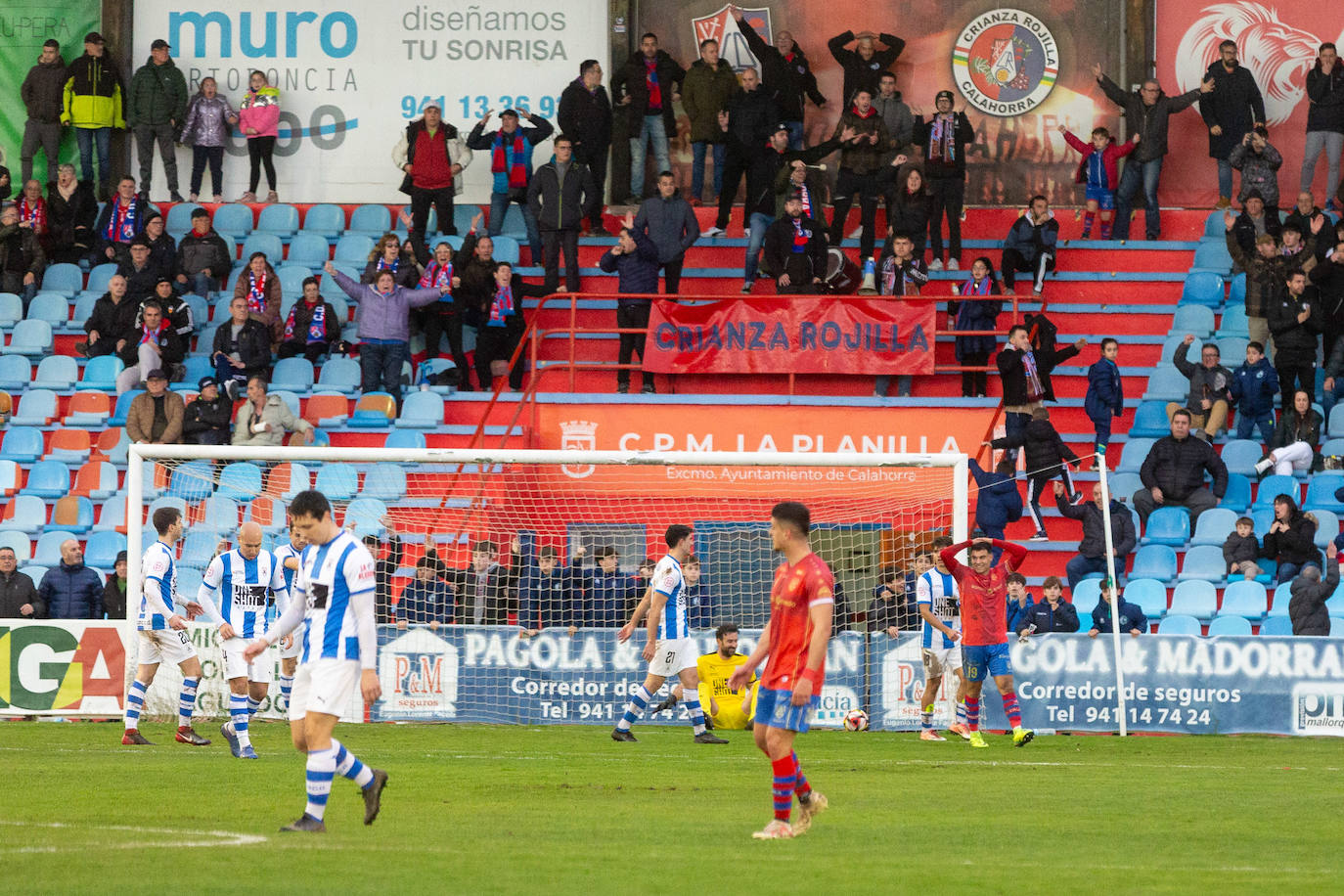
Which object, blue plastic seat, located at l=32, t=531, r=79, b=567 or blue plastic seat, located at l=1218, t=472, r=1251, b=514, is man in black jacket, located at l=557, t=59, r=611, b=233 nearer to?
blue plastic seat, located at l=32, t=531, r=79, b=567

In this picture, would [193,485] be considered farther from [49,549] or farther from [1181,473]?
[1181,473]

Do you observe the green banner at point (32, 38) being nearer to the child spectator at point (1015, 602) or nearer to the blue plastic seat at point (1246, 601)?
the child spectator at point (1015, 602)

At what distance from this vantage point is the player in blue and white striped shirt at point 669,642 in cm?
1656

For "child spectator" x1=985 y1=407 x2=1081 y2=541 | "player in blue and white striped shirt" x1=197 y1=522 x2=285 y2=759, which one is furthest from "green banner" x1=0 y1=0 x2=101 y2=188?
"child spectator" x1=985 y1=407 x2=1081 y2=541

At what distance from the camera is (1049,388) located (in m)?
23.6

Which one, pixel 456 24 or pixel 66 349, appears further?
pixel 456 24

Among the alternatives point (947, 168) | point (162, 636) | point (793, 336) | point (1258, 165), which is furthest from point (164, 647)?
point (1258, 165)

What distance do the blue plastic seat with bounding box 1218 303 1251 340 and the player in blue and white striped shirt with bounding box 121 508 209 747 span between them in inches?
578

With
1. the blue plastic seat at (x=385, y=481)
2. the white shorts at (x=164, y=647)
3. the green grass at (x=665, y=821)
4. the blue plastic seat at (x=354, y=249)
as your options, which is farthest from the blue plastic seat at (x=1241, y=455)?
the white shorts at (x=164, y=647)

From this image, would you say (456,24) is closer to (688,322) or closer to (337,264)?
(337,264)

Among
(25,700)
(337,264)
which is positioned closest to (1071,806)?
(25,700)

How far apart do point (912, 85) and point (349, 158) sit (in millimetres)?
8922

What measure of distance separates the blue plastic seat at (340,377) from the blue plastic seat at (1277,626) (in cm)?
1210

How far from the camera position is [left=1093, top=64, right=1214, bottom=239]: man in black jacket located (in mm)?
25953
